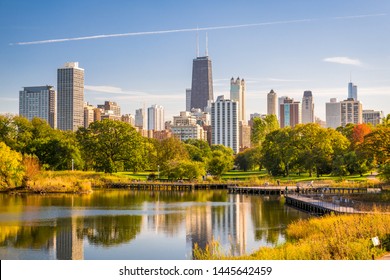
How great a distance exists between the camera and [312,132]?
41812mm

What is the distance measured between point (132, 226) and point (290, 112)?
6193 centimetres

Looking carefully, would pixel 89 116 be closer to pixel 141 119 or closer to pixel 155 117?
pixel 155 117

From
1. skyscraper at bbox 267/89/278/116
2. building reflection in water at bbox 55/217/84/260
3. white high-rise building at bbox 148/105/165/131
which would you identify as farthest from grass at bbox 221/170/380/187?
white high-rise building at bbox 148/105/165/131

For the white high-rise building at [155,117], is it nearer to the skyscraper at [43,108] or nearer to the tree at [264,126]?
the tree at [264,126]

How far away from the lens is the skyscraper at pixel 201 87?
133 meters

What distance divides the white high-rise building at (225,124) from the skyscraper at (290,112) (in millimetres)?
26742

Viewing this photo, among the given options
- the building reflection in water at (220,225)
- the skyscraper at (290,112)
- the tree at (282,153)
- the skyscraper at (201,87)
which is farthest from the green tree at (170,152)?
the skyscraper at (201,87)

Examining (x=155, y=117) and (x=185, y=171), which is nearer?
(x=185, y=171)

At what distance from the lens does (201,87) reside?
474 feet

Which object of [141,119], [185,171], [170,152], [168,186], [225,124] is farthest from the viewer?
[225,124]

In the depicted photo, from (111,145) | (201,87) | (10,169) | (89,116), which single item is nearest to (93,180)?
(111,145)

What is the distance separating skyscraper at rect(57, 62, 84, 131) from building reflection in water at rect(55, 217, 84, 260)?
15.9 feet
